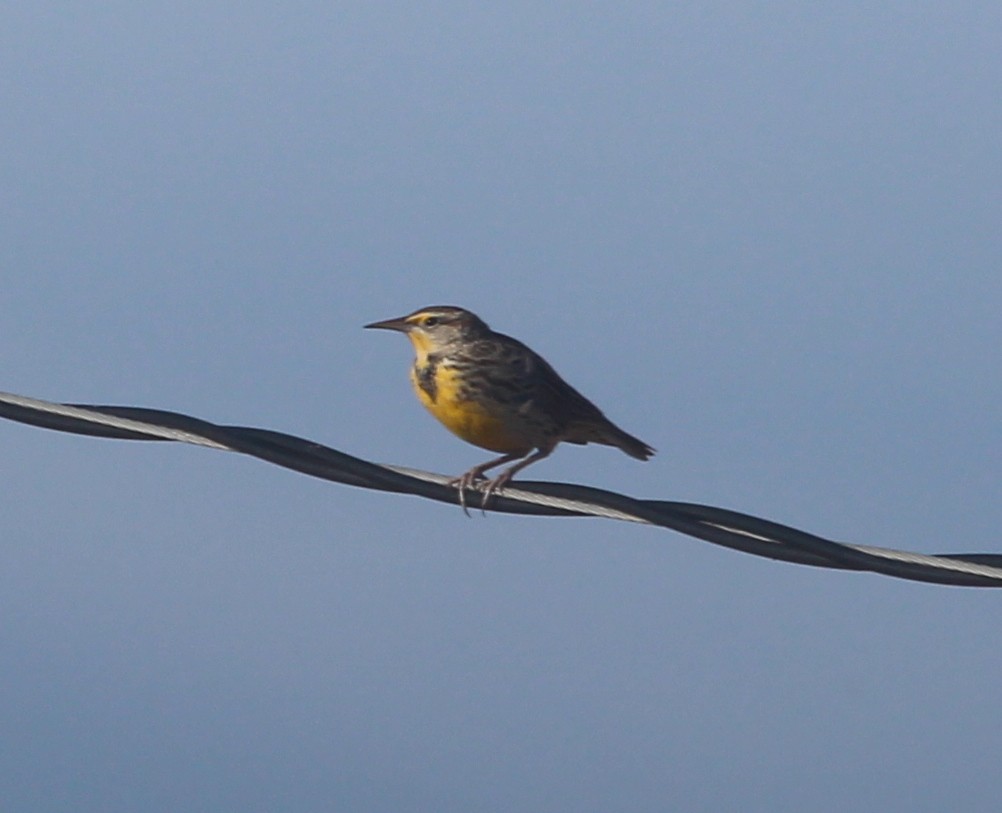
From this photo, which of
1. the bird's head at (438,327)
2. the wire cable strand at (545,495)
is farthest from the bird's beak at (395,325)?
the wire cable strand at (545,495)

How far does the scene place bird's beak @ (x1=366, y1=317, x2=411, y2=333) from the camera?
12.5 metres

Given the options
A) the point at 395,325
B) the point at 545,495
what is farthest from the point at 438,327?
the point at 545,495

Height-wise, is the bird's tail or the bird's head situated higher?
the bird's head

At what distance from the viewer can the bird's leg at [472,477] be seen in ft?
26.9

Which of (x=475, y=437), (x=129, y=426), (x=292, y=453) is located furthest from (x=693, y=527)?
(x=475, y=437)

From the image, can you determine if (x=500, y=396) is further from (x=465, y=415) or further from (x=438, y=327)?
(x=438, y=327)

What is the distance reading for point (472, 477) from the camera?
9.41 m

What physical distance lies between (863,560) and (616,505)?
39.3 inches

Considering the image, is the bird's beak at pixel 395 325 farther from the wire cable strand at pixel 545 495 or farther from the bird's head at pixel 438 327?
the wire cable strand at pixel 545 495

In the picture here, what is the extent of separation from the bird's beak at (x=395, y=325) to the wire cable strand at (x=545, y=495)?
15.7 ft

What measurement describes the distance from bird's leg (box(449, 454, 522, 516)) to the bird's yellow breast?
0.36 ft

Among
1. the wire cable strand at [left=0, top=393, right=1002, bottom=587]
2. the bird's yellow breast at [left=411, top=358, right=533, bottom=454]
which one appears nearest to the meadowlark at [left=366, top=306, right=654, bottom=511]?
the bird's yellow breast at [left=411, top=358, right=533, bottom=454]

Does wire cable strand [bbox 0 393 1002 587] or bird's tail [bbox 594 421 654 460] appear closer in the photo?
wire cable strand [bbox 0 393 1002 587]

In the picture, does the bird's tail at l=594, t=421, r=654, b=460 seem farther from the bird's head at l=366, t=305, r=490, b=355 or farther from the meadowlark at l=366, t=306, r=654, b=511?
the bird's head at l=366, t=305, r=490, b=355
